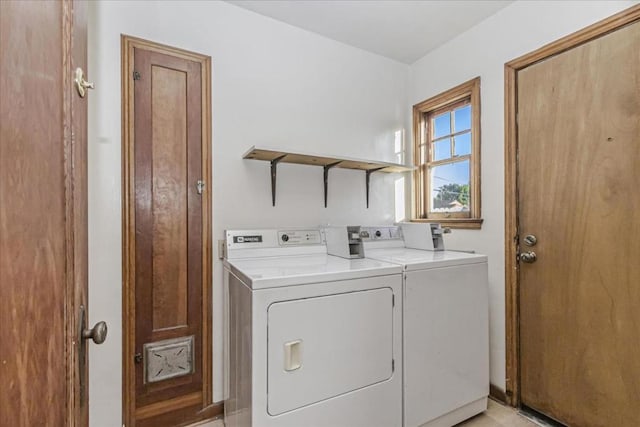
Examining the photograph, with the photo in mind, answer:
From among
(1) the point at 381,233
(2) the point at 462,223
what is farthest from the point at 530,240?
(1) the point at 381,233

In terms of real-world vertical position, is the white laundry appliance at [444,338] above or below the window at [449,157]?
below

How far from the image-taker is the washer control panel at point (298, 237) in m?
2.03

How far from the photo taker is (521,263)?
6.39 feet

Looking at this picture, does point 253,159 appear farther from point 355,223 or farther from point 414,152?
point 414,152

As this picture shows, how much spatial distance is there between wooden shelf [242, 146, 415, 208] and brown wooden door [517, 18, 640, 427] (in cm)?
92

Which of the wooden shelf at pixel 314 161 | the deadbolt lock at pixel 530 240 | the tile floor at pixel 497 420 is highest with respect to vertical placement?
the wooden shelf at pixel 314 161

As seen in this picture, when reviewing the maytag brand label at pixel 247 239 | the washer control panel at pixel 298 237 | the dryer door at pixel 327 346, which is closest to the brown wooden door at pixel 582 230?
the dryer door at pixel 327 346

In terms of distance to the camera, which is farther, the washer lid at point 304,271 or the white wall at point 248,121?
the white wall at point 248,121

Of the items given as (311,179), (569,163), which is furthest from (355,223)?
(569,163)

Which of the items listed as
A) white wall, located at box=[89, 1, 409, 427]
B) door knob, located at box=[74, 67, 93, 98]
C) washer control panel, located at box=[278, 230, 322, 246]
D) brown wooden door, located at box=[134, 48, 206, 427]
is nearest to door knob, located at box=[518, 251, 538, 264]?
white wall, located at box=[89, 1, 409, 427]

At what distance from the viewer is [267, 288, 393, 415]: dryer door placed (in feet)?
4.21

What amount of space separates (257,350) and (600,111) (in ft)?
6.71

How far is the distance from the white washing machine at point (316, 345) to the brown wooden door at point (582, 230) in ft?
3.17

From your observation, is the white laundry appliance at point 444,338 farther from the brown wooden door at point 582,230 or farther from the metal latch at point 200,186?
the metal latch at point 200,186
